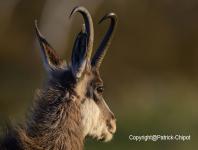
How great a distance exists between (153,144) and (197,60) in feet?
35.0

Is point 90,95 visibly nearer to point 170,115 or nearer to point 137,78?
point 170,115

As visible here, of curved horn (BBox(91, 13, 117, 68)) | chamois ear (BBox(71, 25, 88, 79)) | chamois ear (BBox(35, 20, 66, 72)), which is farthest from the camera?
curved horn (BBox(91, 13, 117, 68))

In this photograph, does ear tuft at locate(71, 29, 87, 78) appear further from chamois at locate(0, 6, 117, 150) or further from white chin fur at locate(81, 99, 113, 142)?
white chin fur at locate(81, 99, 113, 142)

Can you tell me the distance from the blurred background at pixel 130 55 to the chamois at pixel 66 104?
25.5 ft

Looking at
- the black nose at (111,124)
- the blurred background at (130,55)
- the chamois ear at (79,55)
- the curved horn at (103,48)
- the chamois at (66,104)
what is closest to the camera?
the chamois at (66,104)

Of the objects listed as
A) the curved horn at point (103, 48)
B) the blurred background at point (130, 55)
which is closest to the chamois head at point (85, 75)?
the curved horn at point (103, 48)

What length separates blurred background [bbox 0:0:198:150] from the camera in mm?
19516

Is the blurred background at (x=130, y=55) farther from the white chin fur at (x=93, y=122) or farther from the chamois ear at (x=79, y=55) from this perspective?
the chamois ear at (x=79, y=55)

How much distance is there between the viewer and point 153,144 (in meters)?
14.8

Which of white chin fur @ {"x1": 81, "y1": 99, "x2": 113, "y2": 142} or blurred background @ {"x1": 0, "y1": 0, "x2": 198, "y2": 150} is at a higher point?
blurred background @ {"x1": 0, "y1": 0, "x2": 198, "y2": 150}

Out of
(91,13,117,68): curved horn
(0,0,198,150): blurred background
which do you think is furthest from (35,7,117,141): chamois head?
(0,0,198,150): blurred background

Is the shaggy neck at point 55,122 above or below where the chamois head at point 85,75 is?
below

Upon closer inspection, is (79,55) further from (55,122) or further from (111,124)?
(111,124)

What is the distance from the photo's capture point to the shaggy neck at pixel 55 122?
8711 mm
